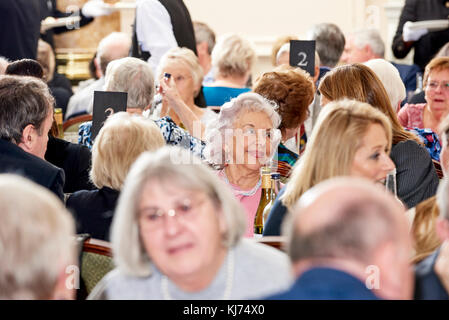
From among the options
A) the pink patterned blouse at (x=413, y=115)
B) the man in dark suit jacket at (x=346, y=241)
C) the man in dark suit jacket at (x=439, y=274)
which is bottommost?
the pink patterned blouse at (x=413, y=115)

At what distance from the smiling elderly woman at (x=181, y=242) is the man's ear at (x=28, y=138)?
4.36 ft

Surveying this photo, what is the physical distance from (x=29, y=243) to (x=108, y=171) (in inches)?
50.5

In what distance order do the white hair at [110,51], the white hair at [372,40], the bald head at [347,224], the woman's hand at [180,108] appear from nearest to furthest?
the bald head at [347,224] → the woman's hand at [180,108] → the white hair at [110,51] → the white hair at [372,40]

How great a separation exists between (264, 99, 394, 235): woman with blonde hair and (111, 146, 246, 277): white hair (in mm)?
616

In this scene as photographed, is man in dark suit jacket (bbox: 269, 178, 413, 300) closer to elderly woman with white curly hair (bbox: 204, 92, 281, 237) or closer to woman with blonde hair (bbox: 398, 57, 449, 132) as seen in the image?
elderly woman with white curly hair (bbox: 204, 92, 281, 237)

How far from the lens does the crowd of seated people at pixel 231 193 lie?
4.40 ft

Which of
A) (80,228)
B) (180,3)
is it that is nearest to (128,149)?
(80,228)

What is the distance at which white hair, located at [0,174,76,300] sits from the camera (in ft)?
4.63

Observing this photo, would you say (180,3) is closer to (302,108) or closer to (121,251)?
(302,108)

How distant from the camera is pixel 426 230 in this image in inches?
82.2

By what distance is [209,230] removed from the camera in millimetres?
1737

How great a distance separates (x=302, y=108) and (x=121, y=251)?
221 centimetres

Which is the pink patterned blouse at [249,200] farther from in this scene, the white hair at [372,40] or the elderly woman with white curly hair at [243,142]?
the white hair at [372,40]

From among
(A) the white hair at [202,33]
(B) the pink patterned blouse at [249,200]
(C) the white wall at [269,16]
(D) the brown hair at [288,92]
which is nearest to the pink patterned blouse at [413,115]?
(D) the brown hair at [288,92]
